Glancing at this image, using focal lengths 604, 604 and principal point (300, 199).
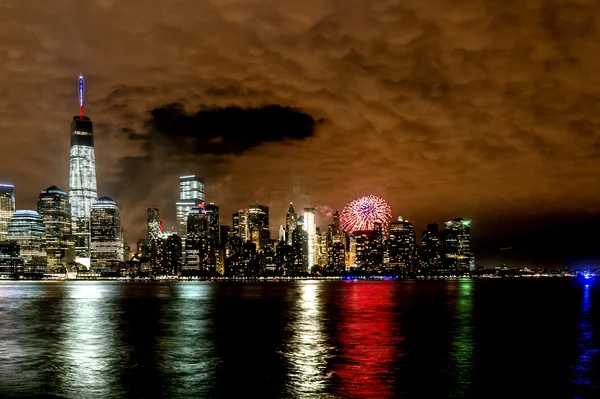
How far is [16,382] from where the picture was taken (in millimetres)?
35625

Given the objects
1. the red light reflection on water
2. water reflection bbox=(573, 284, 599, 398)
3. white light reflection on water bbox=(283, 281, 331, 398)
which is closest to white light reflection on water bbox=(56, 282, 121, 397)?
white light reflection on water bbox=(283, 281, 331, 398)

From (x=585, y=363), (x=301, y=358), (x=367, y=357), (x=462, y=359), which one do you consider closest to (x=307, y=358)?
(x=301, y=358)

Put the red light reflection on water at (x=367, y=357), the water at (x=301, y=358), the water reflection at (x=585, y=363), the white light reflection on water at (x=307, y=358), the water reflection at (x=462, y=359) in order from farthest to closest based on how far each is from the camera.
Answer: the water reflection at (x=585, y=363)
the water reflection at (x=462, y=359)
the water at (x=301, y=358)
the red light reflection on water at (x=367, y=357)
the white light reflection on water at (x=307, y=358)

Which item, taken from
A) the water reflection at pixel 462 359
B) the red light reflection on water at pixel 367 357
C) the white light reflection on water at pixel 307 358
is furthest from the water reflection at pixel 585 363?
the white light reflection on water at pixel 307 358

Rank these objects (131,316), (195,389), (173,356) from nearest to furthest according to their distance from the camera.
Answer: (195,389)
(173,356)
(131,316)

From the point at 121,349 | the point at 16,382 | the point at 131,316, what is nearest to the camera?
the point at 16,382

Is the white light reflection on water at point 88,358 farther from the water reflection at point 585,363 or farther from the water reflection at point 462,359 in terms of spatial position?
the water reflection at point 585,363

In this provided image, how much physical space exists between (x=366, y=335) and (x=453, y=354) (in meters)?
13.2

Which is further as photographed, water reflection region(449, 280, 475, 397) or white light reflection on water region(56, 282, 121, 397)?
Answer: white light reflection on water region(56, 282, 121, 397)

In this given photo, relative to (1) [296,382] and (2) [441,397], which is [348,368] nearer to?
(1) [296,382]

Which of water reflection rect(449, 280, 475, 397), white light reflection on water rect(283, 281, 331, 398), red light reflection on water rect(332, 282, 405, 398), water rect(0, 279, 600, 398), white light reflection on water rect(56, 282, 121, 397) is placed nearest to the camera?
white light reflection on water rect(283, 281, 331, 398)

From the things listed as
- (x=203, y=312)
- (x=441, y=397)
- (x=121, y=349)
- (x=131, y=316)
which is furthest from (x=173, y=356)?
(x=203, y=312)

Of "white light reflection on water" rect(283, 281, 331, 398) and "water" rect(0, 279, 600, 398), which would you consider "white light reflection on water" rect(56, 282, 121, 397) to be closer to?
"water" rect(0, 279, 600, 398)

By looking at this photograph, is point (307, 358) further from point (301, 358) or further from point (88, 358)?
point (88, 358)
